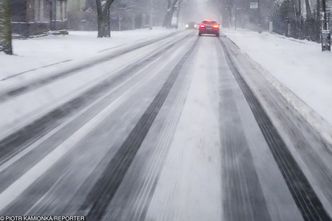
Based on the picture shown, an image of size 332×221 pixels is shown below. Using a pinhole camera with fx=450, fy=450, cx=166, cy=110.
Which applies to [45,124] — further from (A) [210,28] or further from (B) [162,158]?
(A) [210,28]

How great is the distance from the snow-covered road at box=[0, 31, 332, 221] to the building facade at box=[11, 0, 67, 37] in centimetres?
2458

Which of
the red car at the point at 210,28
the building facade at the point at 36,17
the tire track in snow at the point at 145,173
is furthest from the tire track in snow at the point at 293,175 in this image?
the red car at the point at 210,28

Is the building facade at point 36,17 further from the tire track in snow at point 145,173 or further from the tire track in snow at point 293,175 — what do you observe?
the tire track in snow at point 293,175

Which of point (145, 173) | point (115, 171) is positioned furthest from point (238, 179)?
point (115, 171)

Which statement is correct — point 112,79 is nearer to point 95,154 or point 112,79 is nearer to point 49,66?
point 49,66

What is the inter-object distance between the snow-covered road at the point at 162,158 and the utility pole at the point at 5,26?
8.56 metres

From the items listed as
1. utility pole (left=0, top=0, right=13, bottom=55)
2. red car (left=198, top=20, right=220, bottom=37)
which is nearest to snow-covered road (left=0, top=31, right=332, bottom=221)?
utility pole (left=0, top=0, right=13, bottom=55)

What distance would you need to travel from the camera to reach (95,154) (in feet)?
15.8

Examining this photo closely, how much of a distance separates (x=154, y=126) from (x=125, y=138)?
73cm

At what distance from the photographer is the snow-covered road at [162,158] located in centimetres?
352

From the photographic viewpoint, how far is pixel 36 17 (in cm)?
3362

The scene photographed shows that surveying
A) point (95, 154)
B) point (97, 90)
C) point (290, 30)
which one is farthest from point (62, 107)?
point (290, 30)

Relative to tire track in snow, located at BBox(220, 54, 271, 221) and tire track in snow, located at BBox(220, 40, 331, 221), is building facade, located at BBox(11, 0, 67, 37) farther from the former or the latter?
tire track in snow, located at BBox(220, 54, 271, 221)

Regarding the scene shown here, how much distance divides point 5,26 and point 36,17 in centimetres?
1821
